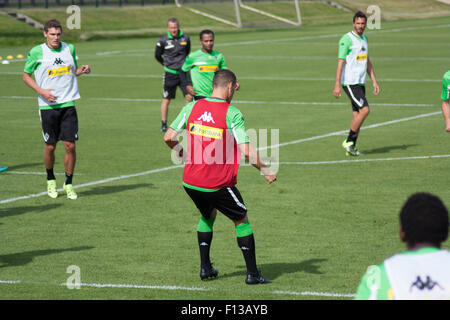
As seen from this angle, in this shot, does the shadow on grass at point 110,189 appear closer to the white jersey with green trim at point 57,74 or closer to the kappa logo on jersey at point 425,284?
the white jersey with green trim at point 57,74

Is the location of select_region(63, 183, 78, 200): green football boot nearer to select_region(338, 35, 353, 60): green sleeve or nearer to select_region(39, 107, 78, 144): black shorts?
select_region(39, 107, 78, 144): black shorts

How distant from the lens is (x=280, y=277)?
26.4 ft

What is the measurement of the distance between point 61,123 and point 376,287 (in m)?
8.64

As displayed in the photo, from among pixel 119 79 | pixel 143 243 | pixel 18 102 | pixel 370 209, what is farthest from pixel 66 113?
pixel 119 79

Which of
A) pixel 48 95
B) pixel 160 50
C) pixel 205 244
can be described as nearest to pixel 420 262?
pixel 205 244

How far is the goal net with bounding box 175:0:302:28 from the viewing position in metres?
70.2

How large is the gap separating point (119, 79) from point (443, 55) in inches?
613

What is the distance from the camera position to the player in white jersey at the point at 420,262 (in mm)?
3916

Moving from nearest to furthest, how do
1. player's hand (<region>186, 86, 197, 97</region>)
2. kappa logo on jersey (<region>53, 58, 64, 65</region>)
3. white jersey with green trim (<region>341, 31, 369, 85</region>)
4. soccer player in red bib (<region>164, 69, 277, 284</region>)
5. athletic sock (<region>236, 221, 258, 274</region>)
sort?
→ 1. soccer player in red bib (<region>164, 69, 277, 284</region>)
2. athletic sock (<region>236, 221, 258, 274</region>)
3. kappa logo on jersey (<region>53, 58, 64, 65</region>)
4. white jersey with green trim (<region>341, 31, 369, 85</region>)
5. player's hand (<region>186, 86, 197, 97</region>)

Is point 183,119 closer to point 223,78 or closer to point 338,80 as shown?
point 223,78

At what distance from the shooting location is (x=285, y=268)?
330 inches

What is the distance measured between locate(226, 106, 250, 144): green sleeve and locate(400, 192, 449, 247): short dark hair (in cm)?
347

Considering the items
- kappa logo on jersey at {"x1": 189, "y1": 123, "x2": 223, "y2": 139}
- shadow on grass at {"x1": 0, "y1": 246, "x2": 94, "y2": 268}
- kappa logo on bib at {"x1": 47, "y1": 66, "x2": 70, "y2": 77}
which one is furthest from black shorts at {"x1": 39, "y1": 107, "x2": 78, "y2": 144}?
kappa logo on jersey at {"x1": 189, "y1": 123, "x2": 223, "y2": 139}

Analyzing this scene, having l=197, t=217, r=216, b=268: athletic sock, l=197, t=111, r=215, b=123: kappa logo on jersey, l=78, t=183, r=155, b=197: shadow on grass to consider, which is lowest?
l=78, t=183, r=155, b=197: shadow on grass
